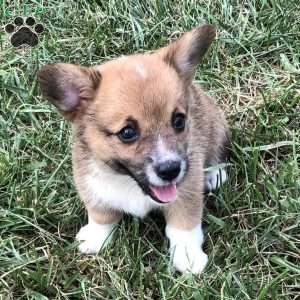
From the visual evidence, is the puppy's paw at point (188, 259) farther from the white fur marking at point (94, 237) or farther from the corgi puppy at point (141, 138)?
the white fur marking at point (94, 237)

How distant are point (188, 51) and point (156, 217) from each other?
115 cm

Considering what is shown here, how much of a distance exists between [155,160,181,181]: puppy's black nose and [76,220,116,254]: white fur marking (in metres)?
0.89

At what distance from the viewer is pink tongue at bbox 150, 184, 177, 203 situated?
4.00 metres

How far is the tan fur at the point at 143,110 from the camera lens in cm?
380

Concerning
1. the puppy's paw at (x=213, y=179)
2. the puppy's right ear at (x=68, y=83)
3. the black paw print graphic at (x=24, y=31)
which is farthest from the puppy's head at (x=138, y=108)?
the black paw print graphic at (x=24, y=31)

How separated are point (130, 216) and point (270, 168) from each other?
105 centimetres

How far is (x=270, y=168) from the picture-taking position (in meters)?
5.03

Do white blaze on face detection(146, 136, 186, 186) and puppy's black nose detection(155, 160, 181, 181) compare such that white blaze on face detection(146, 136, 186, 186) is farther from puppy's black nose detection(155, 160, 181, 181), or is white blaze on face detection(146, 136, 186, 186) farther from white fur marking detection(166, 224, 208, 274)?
white fur marking detection(166, 224, 208, 274)

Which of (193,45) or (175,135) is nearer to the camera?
(175,135)

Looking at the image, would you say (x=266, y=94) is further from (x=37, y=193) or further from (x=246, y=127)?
(x=37, y=193)

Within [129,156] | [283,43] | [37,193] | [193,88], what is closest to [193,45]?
[193,88]

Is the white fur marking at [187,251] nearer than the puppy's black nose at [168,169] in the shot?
No

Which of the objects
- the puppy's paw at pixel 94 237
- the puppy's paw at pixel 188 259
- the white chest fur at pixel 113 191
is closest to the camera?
the white chest fur at pixel 113 191

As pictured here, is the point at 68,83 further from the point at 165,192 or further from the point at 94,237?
the point at 94,237
